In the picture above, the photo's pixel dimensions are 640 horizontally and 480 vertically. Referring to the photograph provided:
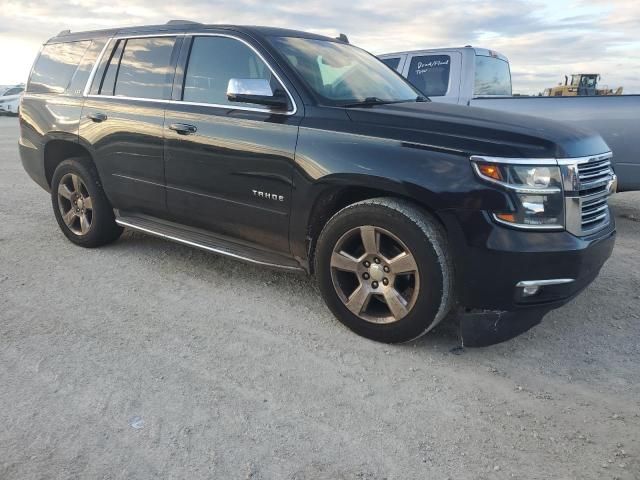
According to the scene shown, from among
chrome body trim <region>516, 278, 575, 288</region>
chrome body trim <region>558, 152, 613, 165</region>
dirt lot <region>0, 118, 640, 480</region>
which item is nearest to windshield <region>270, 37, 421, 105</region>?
chrome body trim <region>558, 152, 613, 165</region>

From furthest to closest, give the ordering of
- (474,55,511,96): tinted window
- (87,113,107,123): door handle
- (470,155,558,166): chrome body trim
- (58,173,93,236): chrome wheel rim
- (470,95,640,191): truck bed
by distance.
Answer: (474,55,511,96): tinted window < (470,95,640,191): truck bed < (58,173,93,236): chrome wheel rim < (87,113,107,123): door handle < (470,155,558,166): chrome body trim

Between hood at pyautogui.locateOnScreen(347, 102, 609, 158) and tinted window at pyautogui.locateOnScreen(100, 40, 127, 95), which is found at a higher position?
tinted window at pyautogui.locateOnScreen(100, 40, 127, 95)

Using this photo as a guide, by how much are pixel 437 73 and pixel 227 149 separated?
4.42 metres

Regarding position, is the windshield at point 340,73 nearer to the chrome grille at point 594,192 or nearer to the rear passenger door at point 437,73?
the chrome grille at point 594,192

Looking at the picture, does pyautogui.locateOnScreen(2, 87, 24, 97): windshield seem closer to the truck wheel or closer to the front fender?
the front fender

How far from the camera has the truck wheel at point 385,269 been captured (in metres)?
3.18

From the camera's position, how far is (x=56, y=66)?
535cm

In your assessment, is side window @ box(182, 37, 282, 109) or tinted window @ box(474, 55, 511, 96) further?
tinted window @ box(474, 55, 511, 96)

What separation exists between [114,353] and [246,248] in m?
1.17

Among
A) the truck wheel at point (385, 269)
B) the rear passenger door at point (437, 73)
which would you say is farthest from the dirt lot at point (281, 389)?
the rear passenger door at point (437, 73)

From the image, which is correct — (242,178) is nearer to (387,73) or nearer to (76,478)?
(387,73)

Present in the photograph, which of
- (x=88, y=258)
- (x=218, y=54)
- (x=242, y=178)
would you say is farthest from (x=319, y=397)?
(x=88, y=258)

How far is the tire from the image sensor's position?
498 centimetres

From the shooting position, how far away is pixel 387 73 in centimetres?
463
